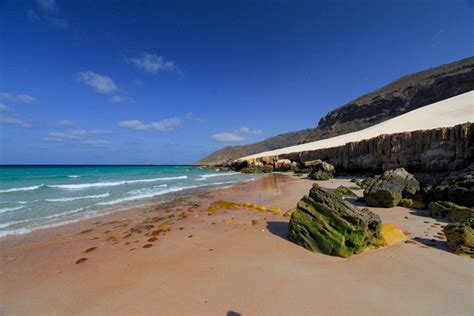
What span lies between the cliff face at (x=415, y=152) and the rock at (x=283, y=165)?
45.9 feet

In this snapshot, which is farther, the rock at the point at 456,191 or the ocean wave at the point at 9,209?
the ocean wave at the point at 9,209

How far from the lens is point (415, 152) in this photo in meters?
17.6

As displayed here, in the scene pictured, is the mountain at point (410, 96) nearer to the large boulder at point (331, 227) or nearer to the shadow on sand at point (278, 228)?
the large boulder at point (331, 227)

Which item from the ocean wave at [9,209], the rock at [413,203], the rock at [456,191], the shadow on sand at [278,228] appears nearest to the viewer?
the shadow on sand at [278,228]

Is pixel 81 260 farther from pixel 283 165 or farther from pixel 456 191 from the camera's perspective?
pixel 283 165

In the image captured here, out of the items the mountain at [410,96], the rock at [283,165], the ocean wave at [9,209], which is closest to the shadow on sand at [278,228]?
the ocean wave at [9,209]

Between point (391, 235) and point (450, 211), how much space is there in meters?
3.34

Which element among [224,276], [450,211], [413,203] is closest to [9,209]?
[224,276]

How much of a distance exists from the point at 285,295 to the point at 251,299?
0.53 metres

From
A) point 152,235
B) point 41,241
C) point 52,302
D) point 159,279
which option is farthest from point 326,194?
point 41,241

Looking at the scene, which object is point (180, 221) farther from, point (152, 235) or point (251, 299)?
point (251, 299)

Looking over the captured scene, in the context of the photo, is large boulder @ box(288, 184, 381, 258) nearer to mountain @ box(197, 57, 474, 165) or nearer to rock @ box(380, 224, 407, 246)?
rock @ box(380, 224, 407, 246)

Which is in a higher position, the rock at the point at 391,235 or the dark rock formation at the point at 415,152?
the dark rock formation at the point at 415,152

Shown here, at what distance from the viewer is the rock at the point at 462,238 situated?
4.66m
